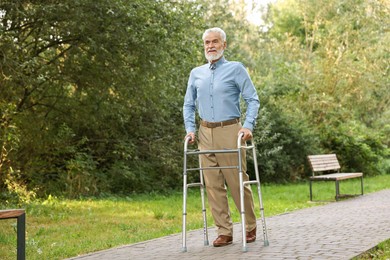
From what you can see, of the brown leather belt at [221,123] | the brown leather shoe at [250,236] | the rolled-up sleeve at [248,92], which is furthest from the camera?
the brown leather shoe at [250,236]

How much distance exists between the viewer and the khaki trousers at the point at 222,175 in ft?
25.3

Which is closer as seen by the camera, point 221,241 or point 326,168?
point 221,241

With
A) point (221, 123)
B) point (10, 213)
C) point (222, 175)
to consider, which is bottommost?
point (10, 213)

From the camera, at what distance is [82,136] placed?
60.6ft

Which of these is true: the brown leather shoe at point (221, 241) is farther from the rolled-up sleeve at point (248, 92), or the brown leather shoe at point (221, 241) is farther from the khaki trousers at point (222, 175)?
Result: the rolled-up sleeve at point (248, 92)

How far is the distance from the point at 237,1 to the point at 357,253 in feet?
107

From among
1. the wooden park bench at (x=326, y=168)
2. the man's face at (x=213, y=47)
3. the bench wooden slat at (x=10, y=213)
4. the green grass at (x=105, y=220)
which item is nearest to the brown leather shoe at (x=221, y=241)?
the green grass at (x=105, y=220)

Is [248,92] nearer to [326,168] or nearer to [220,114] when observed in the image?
[220,114]

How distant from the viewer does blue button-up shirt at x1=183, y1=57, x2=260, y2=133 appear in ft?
25.1

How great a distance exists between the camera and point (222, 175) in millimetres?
7926

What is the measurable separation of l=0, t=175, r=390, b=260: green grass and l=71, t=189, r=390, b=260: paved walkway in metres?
0.54

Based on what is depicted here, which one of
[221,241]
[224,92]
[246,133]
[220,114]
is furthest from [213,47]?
[221,241]

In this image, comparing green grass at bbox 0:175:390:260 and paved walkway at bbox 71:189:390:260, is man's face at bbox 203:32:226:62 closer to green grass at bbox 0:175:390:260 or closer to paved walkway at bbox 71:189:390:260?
paved walkway at bbox 71:189:390:260

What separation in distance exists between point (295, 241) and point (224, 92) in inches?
77.9
